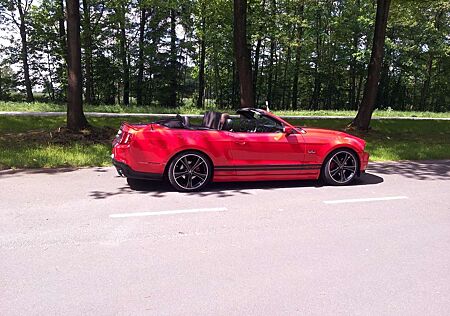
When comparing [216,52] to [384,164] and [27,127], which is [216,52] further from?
[384,164]

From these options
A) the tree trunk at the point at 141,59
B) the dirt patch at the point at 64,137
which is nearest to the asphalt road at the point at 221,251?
the dirt patch at the point at 64,137

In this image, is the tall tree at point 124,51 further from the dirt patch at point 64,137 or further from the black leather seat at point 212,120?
the black leather seat at point 212,120

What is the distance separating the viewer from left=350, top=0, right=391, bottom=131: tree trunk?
14.1m

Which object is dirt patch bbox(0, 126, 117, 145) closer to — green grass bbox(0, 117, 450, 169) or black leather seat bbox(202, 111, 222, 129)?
green grass bbox(0, 117, 450, 169)

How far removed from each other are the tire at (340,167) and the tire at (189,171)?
86.1 inches

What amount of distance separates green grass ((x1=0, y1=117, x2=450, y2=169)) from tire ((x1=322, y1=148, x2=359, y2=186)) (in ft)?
10.8

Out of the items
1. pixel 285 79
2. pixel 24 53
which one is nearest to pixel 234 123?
pixel 24 53

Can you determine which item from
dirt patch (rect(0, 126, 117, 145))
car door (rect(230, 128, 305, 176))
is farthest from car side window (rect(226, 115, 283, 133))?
dirt patch (rect(0, 126, 117, 145))

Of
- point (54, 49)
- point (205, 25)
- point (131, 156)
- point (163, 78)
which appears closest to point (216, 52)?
point (205, 25)

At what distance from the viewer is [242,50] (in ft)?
42.0

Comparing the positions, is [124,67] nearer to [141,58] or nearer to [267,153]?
[141,58]

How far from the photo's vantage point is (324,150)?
688cm

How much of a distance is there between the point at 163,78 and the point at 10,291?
2975 centimetres

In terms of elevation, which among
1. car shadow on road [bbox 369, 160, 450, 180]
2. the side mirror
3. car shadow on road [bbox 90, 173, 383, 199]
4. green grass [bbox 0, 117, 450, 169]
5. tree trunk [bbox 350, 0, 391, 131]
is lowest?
car shadow on road [bbox 90, 173, 383, 199]
